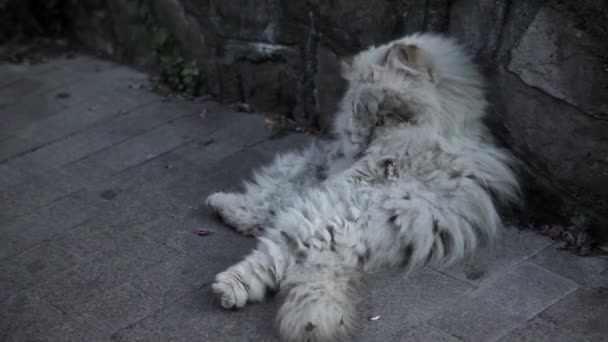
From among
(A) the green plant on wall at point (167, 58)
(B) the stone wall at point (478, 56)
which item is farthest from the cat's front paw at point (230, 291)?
(A) the green plant on wall at point (167, 58)

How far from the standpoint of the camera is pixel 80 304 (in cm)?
371

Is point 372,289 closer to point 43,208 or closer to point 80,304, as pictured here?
point 80,304

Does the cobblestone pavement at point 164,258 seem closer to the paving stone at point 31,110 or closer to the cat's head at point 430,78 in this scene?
the paving stone at point 31,110

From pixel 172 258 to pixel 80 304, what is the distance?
59 cm

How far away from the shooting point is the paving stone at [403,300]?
3.37 m

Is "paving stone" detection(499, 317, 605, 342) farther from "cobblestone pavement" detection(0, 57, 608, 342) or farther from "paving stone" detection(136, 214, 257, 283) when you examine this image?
"paving stone" detection(136, 214, 257, 283)

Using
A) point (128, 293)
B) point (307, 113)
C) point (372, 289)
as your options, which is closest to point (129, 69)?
point (307, 113)

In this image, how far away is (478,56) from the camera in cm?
432

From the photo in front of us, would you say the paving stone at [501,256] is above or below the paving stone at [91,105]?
above

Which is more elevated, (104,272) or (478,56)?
(478,56)

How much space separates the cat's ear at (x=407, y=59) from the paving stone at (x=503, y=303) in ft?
3.84

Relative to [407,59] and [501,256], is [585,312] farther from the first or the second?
[407,59]

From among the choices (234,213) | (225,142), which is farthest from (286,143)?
(234,213)

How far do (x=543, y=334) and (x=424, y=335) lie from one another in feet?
1.69
